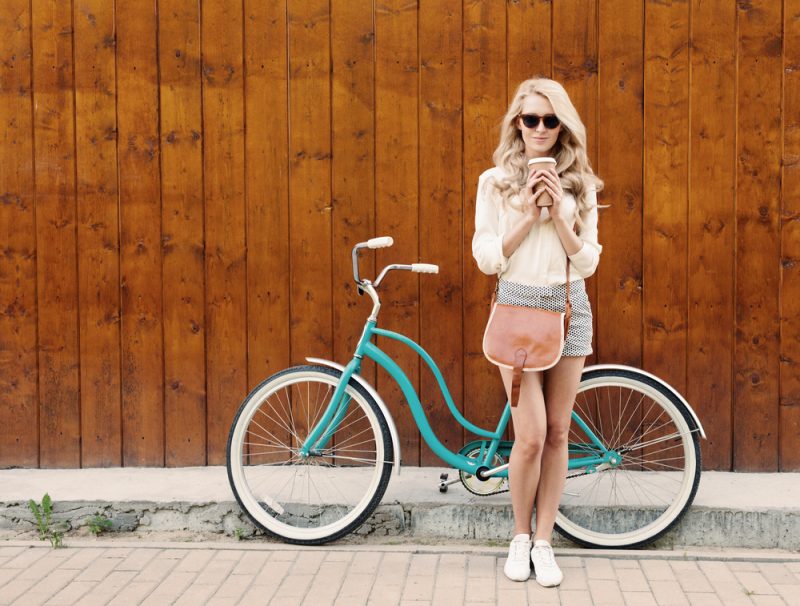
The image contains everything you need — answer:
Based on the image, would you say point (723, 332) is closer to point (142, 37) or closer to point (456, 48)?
point (456, 48)

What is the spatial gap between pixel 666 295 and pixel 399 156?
1464mm

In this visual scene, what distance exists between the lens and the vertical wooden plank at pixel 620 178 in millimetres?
4730

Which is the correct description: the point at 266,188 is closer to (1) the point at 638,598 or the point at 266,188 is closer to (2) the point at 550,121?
(2) the point at 550,121

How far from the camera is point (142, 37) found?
16.0 ft

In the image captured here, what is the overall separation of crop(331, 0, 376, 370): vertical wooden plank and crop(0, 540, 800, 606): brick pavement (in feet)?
3.93

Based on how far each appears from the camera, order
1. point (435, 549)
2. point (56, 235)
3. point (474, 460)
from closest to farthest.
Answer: point (435, 549) < point (474, 460) < point (56, 235)

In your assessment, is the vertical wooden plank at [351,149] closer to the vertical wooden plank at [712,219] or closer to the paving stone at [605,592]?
the vertical wooden plank at [712,219]

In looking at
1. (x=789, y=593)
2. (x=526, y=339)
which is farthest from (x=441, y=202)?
(x=789, y=593)

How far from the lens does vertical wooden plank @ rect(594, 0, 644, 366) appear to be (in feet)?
15.5

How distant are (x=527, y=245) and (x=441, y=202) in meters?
1.06

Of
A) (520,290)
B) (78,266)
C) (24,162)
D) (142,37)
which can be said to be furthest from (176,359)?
(520,290)

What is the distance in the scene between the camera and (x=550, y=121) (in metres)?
3.78

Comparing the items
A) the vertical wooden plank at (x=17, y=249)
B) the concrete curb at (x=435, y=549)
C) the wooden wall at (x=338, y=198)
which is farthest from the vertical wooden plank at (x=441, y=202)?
the vertical wooden plank at (x=17, y=249)

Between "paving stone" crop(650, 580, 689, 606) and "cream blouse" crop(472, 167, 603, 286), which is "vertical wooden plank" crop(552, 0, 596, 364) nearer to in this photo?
"cream blouse" crop(472, 167, 603, 286)
